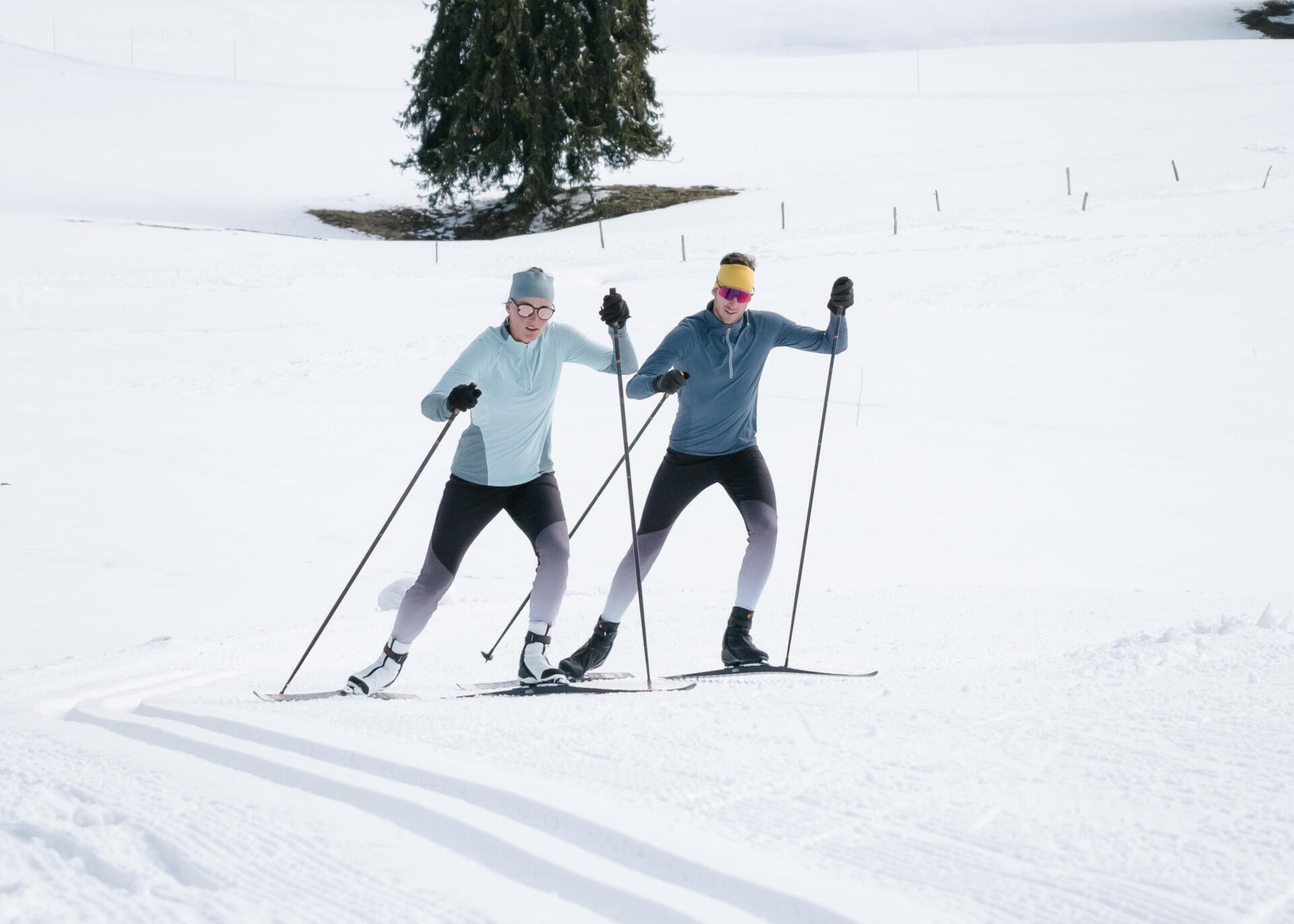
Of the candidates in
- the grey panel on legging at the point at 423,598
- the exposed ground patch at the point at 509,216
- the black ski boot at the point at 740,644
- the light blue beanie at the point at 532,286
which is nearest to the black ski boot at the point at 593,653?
the black ski boot at the point at 740,644

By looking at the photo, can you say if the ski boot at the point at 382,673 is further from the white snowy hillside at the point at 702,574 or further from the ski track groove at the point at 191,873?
the ski track groove at the point at 191,873

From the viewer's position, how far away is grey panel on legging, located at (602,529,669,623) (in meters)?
5.17

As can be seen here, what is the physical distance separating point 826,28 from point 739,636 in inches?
3436

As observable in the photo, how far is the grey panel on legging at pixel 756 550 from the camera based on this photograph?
5.10m

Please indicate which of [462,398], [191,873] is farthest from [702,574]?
[191,873]

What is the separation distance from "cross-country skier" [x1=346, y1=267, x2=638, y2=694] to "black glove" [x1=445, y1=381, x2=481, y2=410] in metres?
0.16

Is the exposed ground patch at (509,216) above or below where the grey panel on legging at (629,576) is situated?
above

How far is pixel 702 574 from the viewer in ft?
27.8

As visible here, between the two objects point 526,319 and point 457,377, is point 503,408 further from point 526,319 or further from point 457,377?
point 526,319

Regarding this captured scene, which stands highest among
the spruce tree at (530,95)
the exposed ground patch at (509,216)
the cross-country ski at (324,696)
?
the spruce tree at (530,95)

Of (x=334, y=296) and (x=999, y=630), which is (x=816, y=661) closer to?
(x=999, y=630)

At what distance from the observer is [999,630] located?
5.63m

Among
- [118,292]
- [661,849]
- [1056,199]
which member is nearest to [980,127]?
[1056,199]

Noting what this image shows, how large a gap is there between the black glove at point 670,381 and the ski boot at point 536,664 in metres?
1.10
